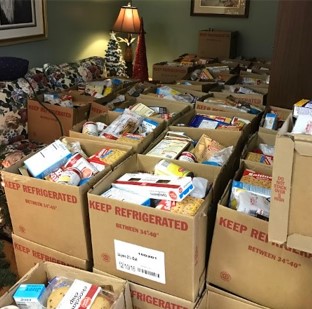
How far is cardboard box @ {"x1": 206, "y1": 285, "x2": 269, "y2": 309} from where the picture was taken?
126 cm

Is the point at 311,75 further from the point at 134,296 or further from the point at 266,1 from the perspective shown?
the point at 266,1

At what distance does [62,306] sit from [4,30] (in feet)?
7.78

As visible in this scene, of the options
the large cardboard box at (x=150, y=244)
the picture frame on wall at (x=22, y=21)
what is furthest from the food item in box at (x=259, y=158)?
the picture frame on wall at (x=22, y=21)

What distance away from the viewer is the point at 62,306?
3.86 ft

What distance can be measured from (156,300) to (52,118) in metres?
1.60

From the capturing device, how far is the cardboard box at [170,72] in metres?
3.42

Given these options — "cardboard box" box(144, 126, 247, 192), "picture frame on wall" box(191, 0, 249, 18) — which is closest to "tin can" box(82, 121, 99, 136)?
"cardboard box" box(144, 126, 247, 192)

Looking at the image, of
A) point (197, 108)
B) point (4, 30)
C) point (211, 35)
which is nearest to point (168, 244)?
point (197, 108)

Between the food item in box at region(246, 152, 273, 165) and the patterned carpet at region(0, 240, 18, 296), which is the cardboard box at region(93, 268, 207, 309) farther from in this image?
the patterned carpet at region(0, 240, 18, 296)

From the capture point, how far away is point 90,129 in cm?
176

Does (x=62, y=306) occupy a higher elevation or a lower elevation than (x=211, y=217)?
lower

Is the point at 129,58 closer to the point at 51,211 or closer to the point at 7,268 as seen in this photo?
the point at 7,268

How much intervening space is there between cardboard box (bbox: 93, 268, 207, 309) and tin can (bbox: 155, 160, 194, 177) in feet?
1.28

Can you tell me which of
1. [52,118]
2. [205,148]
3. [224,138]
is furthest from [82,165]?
[52,118]
